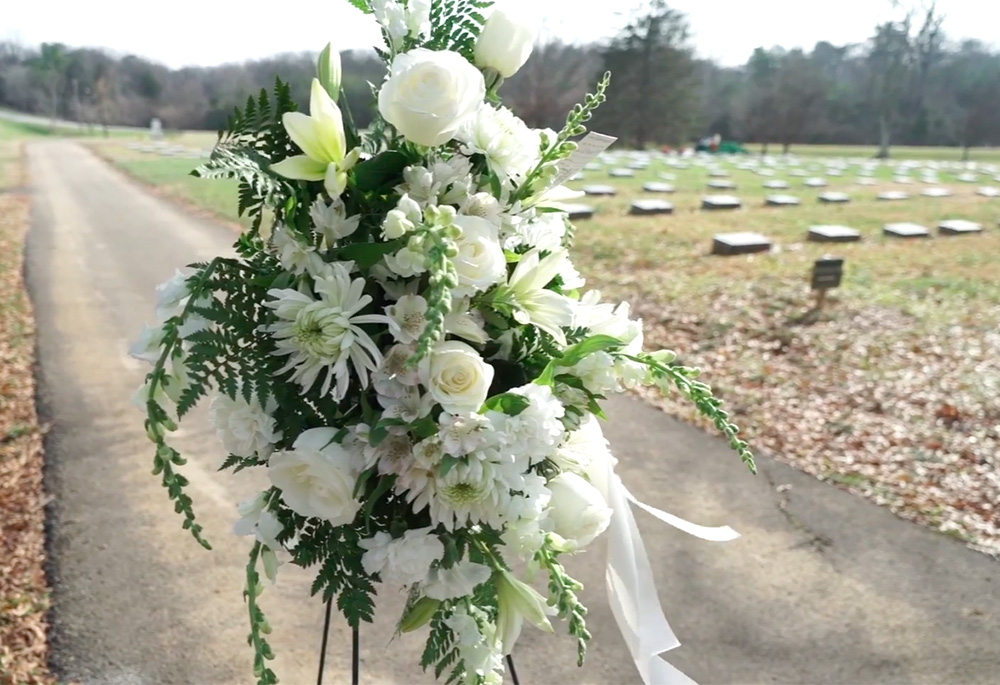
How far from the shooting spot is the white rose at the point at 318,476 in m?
1.34

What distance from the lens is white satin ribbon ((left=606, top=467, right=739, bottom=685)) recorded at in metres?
1.78

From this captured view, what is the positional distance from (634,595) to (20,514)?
12.1ft

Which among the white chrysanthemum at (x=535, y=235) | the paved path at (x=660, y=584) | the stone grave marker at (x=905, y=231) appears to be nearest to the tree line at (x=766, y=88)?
the stone grave marker at (x=905, y=231)

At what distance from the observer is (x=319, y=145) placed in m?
1.33

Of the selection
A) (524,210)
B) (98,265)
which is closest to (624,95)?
(98,265)

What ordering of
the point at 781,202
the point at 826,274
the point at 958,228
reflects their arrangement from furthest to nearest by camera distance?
1. the point at 781,202
2. the point at 958,228
3. the point at 826,274

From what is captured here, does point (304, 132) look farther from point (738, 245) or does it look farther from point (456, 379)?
point (738, 245)

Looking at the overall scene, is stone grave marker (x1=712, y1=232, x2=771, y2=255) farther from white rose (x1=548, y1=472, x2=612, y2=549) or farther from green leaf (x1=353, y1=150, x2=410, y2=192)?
green leaf (x1=353, y1=150, x2=410, y2=192)

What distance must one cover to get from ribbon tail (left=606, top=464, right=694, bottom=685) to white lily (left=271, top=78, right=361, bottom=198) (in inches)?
34.0

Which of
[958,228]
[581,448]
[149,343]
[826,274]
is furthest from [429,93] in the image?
[958,228]

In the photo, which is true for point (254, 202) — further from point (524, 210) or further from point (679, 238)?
point (679, 238)

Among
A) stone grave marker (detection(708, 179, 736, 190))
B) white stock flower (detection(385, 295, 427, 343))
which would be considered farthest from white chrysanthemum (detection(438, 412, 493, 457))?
stone grave marker (detection(708, 179, 736, 190))

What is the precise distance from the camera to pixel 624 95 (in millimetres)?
39781

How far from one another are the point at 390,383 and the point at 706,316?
22.8 ft
